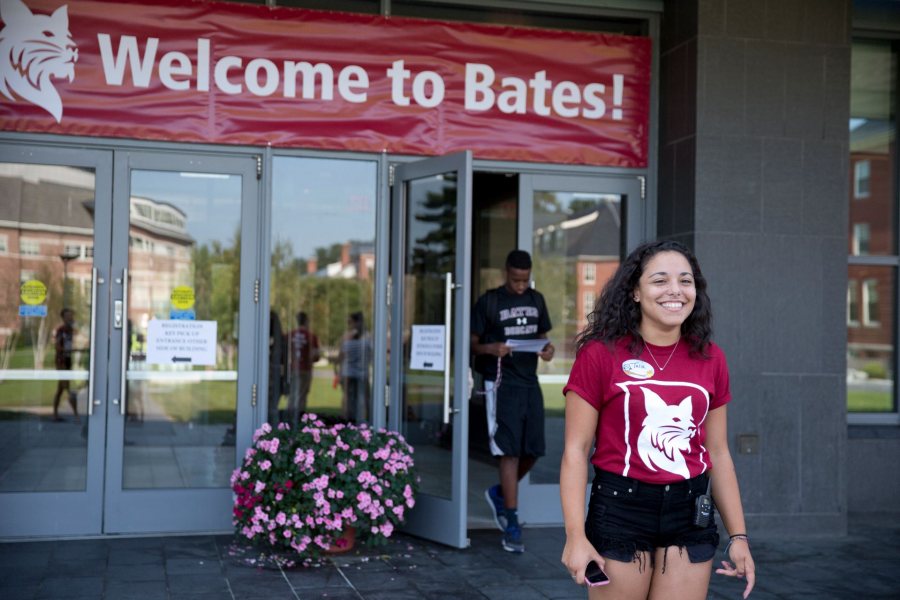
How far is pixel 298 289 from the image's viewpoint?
23.6 ft

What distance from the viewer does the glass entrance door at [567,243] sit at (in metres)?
7.45

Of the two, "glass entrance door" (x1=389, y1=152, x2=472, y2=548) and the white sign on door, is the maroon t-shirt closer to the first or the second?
"glass entrance door" (x1=389, y1=152, x2=472, y2=548)

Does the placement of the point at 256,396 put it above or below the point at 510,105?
below

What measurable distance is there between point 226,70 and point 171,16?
1.53 feet

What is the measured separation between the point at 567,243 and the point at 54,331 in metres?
3.49

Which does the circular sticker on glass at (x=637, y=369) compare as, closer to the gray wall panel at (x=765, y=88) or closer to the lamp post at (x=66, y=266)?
the gray wall panel at (x=765, y=88)

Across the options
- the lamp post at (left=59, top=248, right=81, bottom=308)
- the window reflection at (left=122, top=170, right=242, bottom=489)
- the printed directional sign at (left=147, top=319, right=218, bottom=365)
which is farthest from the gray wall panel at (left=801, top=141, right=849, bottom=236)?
the lamp post at (left=59, top=248, right=81, bottom=308)

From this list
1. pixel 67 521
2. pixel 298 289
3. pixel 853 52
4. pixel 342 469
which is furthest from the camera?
pixel 853 52

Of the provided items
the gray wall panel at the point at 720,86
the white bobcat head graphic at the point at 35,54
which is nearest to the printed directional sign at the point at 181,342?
the white bobcat head graphic at the point at 35,54

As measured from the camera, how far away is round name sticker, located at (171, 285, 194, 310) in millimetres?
6871

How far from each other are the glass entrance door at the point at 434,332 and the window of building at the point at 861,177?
3.62 metres

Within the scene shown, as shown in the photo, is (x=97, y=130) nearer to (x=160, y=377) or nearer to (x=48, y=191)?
(x=48, y=191)

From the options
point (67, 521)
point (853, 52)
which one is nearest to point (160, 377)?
point (67, 521)

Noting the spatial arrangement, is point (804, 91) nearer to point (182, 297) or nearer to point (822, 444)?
point (822, 444)
